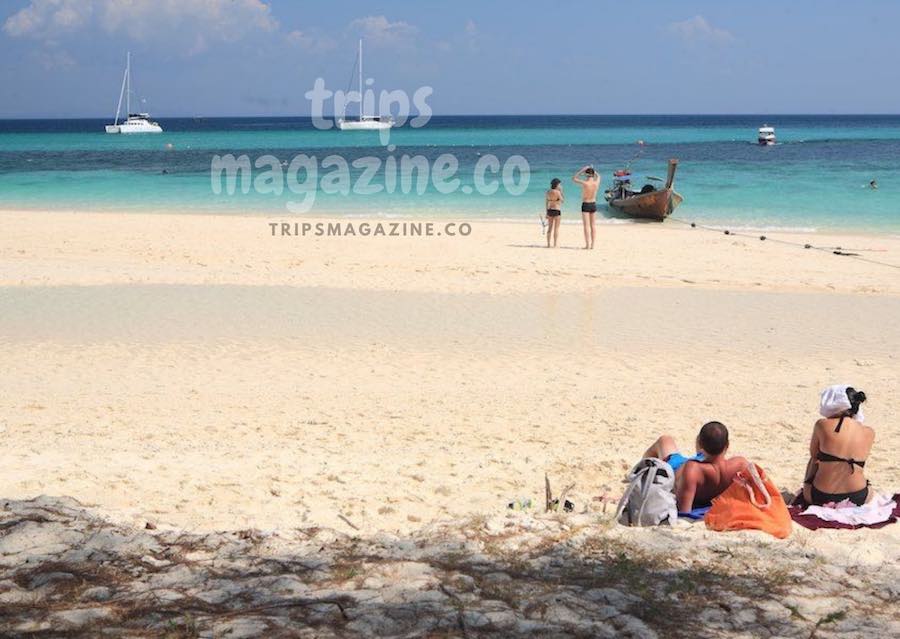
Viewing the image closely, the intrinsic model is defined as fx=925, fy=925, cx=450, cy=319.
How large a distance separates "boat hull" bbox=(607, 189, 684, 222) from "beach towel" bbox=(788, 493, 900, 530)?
16995mm

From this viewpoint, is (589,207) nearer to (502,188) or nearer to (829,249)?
(829,249)

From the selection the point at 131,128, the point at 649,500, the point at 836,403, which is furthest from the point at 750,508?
the point at 131,128

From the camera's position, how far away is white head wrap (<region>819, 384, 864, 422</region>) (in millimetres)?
5340

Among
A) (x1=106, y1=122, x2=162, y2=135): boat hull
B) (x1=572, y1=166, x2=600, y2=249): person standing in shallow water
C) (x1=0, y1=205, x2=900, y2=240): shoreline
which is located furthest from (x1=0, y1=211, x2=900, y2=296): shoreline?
(x1=106, y1=122, x2=162, y2=135): boat hull

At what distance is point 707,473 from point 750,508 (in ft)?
1.31

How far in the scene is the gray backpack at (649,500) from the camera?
4.95 meters

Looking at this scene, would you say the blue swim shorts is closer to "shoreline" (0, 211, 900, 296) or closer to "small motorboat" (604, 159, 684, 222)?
"shoreline" (0, 211, 900, 296)

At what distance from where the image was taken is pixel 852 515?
513 cm

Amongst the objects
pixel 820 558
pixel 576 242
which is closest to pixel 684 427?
pixel 820 558

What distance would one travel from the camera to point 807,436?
6.98 m

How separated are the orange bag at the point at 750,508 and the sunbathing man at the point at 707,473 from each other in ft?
0.42

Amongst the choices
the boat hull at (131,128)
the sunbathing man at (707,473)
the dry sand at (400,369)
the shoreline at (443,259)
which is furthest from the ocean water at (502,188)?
the boat hull at (131,128)

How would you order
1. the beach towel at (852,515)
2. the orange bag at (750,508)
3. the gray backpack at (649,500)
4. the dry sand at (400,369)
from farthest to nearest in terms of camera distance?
the dry sand at (400,369), the beach towel at (852,515), the gray backpack at (649,500), the orange bag at (750,508)

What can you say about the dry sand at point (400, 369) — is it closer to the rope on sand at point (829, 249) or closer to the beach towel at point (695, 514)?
the rope on sand at point (829, 249)
